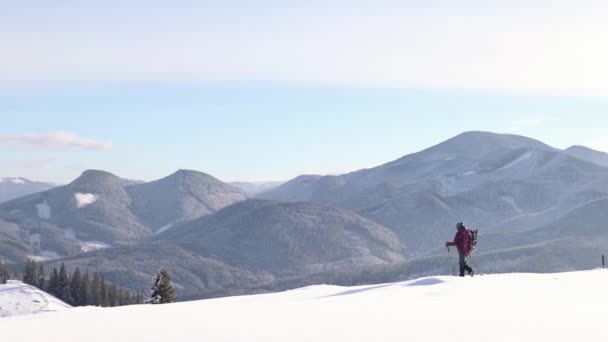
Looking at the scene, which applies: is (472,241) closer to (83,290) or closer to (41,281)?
(83,290)

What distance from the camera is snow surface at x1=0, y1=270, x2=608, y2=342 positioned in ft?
52.2

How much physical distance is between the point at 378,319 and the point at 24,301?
508 ft

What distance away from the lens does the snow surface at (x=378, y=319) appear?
15922 millimetres

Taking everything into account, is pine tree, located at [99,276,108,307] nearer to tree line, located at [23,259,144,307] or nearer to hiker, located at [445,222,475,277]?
tree line, located at [23,259,144,307]

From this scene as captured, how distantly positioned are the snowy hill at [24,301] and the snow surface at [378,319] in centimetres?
13321

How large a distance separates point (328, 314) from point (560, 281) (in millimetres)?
12275

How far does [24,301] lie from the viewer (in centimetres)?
15650

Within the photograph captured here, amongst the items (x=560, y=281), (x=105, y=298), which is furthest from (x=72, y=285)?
(x=560, y=281)

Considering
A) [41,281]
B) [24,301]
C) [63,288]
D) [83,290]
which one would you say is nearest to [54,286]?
[63,288]

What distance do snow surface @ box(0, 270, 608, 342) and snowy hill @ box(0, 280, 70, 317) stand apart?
133 meters

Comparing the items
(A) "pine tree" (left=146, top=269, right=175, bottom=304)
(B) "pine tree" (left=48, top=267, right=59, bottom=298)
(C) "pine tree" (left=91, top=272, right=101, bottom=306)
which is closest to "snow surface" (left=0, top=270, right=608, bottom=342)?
(A) "pine tree" (left=146, top=269, right=175, bottom=304)

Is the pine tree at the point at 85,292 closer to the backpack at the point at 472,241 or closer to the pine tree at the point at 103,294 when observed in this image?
the pine tree at the point at 103,294

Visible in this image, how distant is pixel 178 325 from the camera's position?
18453mm

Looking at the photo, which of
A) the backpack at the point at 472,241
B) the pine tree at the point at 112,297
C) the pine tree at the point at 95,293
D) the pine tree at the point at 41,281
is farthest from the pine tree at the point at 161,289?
the pine tree at the point at 41,281
